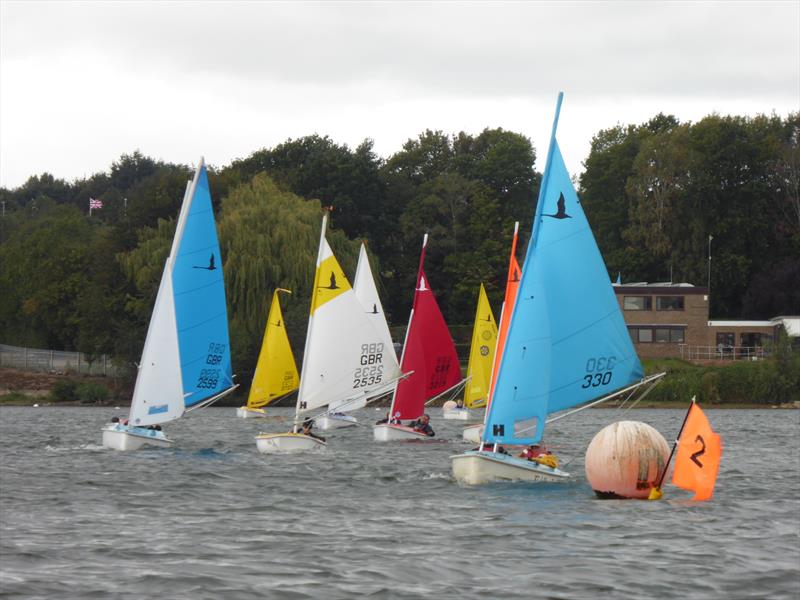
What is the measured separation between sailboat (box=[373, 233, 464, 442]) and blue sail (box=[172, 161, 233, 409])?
731 cm

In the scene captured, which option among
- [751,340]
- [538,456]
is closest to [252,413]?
[538,456]

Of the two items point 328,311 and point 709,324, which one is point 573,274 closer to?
point 328,311

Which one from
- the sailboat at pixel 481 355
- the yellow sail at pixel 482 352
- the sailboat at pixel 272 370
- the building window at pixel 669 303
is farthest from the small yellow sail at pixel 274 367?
the building window at pixel 669 303

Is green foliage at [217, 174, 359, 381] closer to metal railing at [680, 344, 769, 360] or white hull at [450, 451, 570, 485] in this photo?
metal railing at [680, 344, 769, 360]

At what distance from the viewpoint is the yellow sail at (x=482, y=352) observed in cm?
6022

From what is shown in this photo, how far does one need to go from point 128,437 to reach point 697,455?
1925 cm

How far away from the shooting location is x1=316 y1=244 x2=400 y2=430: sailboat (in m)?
42.4

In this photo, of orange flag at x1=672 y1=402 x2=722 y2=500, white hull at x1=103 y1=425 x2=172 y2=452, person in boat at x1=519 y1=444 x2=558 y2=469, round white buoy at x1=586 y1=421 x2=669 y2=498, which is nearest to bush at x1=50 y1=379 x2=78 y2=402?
white hull at x1=103 y1=425 x2=172 y2=452

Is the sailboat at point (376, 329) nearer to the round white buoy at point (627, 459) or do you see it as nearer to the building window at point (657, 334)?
the round white buoy at point (627, 459)

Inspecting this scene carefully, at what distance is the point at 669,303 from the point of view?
304ft

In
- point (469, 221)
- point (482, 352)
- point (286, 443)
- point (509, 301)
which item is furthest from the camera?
point (469, 221)

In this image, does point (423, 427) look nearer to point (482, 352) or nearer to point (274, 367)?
point (482, 352)

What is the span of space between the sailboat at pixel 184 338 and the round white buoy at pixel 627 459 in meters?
16.2

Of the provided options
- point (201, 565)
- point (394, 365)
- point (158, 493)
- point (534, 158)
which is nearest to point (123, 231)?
point (534, 158)
